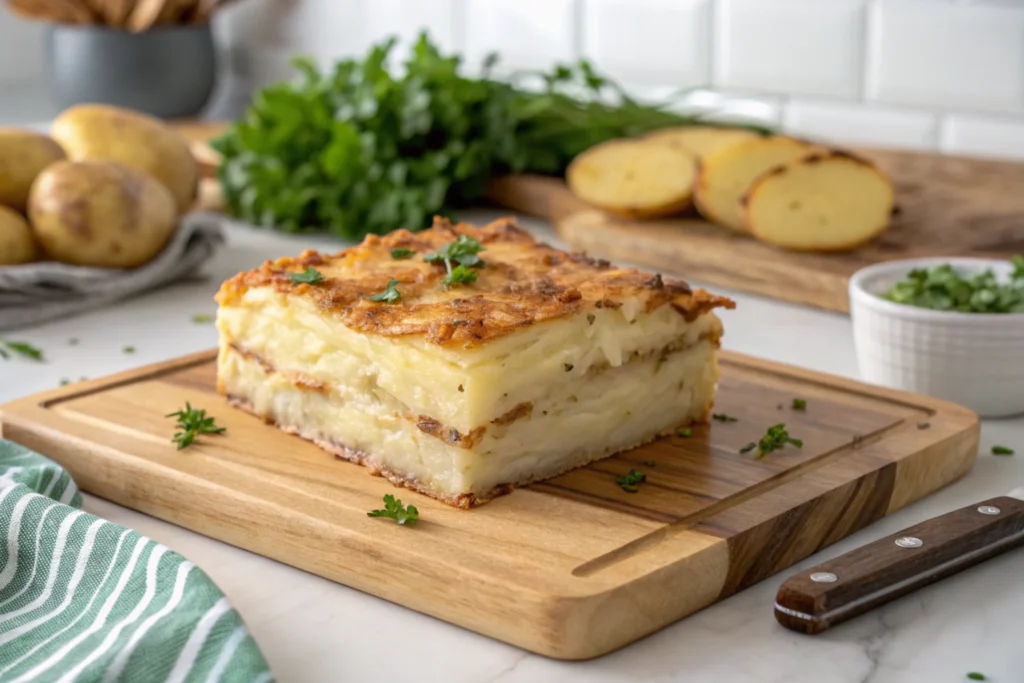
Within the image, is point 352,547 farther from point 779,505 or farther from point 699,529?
point 779,505

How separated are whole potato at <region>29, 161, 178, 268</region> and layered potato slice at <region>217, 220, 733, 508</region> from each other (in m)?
0.80

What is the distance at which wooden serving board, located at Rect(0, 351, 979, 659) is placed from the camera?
1.50 metres

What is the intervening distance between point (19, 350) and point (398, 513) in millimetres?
1170

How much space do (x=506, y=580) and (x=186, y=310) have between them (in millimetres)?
1552

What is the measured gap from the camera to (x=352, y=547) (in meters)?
1.60

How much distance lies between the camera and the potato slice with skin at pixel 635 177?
3002 millimetres

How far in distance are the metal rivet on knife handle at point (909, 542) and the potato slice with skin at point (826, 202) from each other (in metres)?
1.24

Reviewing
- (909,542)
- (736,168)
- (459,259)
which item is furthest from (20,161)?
(909,542)

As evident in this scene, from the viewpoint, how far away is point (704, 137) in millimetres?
3213

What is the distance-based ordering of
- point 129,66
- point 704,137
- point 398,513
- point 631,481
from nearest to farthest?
1. point 398,513
2. point 631,481
3. point 704,137
4. point 129,66

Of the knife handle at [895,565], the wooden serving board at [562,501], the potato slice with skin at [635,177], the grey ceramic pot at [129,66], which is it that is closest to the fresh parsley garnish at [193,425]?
the wooden serving board at [562,501]

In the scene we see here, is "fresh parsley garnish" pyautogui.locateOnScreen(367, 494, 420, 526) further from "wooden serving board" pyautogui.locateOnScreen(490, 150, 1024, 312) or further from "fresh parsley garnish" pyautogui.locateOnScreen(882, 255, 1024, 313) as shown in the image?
"wooden serving board" pyautogui.locateOnScreen(490, 150, 1024, 312)

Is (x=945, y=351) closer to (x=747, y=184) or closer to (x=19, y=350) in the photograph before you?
(x=747, y=184)

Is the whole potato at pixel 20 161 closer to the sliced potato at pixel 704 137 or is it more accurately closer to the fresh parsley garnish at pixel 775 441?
the sliced potato at pixel 704 137
